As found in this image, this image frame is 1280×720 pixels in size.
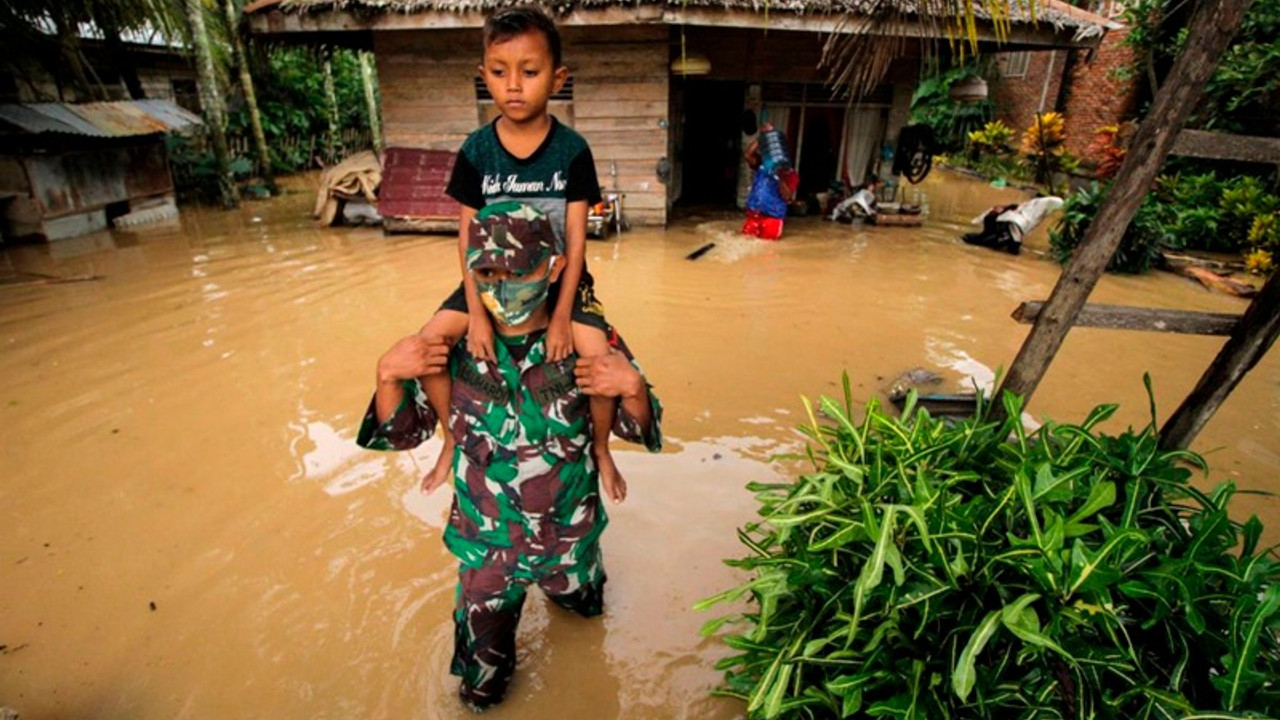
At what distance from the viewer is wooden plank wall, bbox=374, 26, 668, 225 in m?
8.97

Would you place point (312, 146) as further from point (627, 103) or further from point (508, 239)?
point (508, 239)

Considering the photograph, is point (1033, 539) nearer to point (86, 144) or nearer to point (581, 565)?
point (581, 565)

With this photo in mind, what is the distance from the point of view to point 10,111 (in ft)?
26.0

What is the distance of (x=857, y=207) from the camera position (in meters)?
10.5

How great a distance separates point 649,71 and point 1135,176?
7.58 metres

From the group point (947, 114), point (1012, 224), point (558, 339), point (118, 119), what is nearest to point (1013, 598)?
point (558, 339)

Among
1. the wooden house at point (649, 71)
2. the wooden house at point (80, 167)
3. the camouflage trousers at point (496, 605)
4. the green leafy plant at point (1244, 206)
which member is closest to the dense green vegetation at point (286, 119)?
the wooden house at point (80, 167)

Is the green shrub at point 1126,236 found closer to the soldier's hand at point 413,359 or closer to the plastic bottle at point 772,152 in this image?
the plastic bottle at point 772,152

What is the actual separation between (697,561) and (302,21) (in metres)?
8.65

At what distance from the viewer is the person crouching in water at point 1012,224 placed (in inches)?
346

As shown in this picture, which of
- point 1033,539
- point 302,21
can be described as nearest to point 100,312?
point 302,21

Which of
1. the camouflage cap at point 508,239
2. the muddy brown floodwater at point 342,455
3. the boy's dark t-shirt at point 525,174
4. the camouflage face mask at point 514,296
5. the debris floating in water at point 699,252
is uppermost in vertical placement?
the boy's dark t-shirt at point 525,174

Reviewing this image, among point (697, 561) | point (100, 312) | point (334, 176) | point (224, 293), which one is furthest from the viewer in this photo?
point (334, 176)

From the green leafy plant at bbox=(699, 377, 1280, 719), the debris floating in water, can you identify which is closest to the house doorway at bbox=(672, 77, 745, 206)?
the debris floating in water
